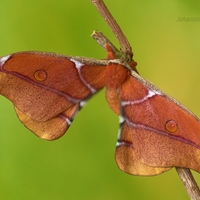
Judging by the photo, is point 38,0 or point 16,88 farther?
point 38,0

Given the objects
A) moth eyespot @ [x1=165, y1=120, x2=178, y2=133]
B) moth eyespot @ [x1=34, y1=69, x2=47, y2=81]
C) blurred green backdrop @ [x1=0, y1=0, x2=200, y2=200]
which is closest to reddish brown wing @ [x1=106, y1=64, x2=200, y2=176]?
moth eyespot @ [x1=165, y1=120, x2=178, y2=133]

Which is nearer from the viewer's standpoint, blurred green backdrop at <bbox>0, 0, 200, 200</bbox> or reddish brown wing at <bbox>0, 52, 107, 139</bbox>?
reddish brown wing at <bbox>0, 52, 107, 139</bbox>

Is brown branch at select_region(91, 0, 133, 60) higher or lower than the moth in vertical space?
higher

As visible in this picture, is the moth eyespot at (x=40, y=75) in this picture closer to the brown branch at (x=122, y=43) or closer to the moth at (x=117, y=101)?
the moth at (x=117, y=101)

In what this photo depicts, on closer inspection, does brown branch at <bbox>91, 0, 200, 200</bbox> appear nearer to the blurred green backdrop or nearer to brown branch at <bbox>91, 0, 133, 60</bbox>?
brown branch at <bbox>91, 0, 133, 60</bbox>

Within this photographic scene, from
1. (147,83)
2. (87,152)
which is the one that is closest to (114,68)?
(147,83)

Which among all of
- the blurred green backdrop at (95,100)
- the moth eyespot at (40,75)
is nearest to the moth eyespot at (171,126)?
the moth eyespot at (40,75)

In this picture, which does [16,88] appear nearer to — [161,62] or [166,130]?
[166,130]
